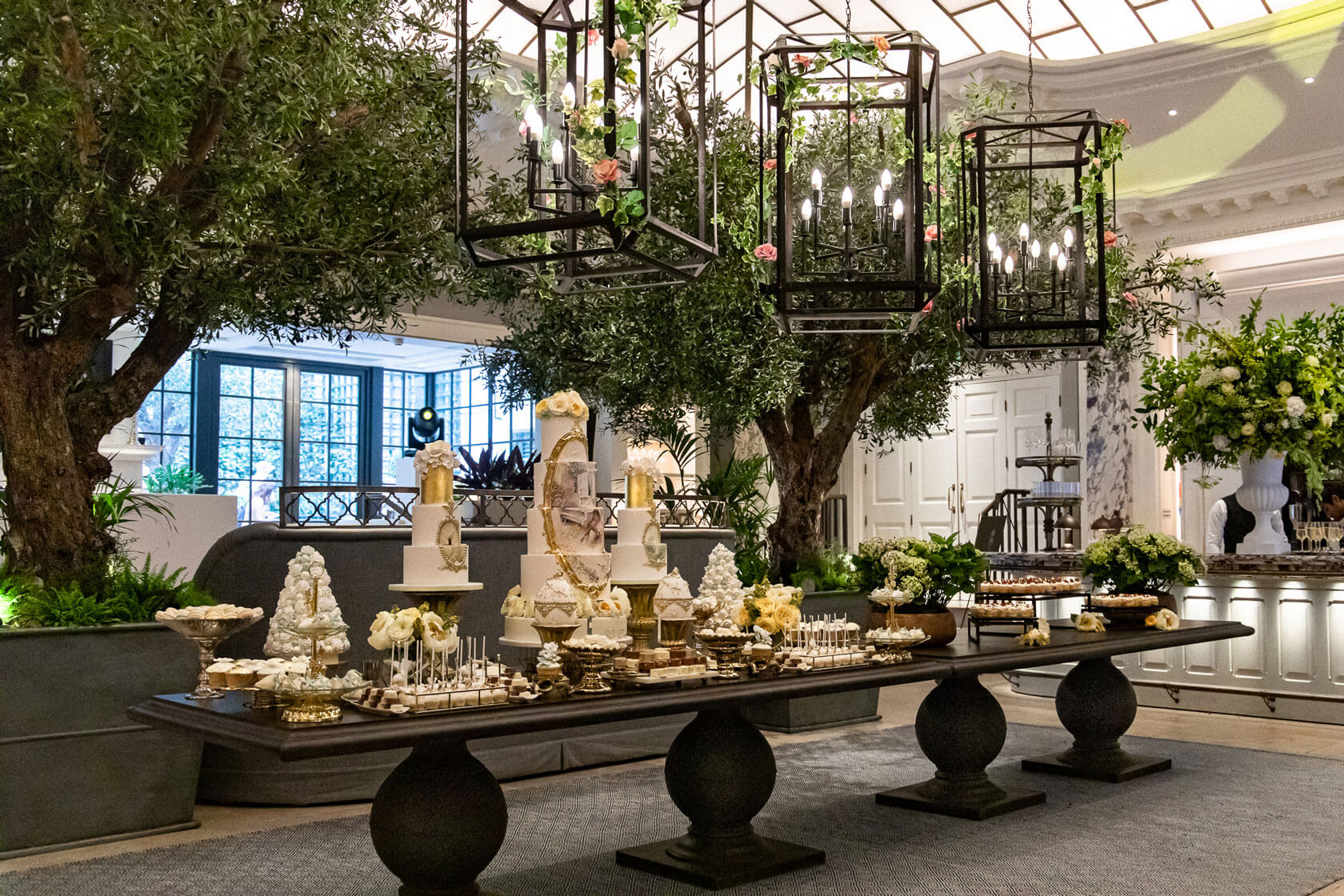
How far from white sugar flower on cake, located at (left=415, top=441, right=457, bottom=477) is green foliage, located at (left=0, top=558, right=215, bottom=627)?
1.96m

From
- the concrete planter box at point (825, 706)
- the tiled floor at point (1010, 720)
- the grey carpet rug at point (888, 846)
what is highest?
the concrete planter box at point (825, 706)

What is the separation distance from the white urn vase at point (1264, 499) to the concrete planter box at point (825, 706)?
270 cm

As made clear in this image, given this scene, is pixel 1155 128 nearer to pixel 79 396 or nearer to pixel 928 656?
pixel 928 656

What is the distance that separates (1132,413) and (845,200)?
9746 mm

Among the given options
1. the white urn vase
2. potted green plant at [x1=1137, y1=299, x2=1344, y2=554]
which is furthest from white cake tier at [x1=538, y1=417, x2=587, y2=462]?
the white urn vase

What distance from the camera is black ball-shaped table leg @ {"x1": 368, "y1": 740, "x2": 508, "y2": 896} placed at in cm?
346

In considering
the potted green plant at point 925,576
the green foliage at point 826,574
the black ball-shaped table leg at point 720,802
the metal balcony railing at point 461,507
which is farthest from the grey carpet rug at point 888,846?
the green foliage at point 826,574

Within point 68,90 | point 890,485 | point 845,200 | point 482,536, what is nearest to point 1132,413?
point 890,485

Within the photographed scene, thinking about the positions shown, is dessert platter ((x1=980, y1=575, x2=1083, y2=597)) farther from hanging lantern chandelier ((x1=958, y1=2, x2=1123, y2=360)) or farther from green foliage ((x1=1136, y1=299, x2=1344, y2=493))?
green foliage ((x1=1136, y1=299, x2=1344, y2=493))

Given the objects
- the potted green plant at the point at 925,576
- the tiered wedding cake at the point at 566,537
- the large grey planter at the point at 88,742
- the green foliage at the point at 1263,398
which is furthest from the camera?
the green foliage at the point at 1263,398

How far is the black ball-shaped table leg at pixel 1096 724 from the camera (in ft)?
20.6

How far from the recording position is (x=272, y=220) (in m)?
5.14

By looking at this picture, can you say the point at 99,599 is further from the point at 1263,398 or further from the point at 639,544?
the point at 1263,398

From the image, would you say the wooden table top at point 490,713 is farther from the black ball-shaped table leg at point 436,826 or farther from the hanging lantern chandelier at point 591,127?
the hanging lantern chandelier at point 591,127
